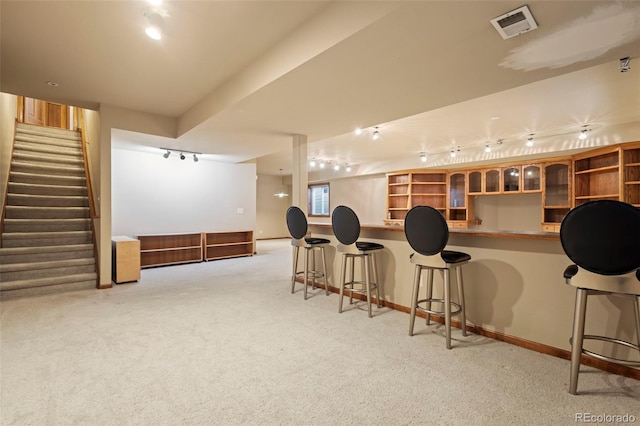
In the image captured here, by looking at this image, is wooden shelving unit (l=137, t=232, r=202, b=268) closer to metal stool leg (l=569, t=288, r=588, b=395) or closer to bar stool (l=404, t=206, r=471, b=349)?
bar stool (l=404, t=206, r=471, b=349)

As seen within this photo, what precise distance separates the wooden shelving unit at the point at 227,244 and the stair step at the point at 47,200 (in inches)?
91.8

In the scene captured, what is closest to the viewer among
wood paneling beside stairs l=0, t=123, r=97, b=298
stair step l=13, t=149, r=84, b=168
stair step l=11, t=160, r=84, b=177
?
Answer: wood paneling beside stairs l=0, t=123, r=97, b=298

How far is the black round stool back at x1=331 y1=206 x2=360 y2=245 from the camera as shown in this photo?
10.6 ft

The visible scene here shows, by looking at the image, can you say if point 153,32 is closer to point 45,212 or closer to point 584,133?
point 45,212

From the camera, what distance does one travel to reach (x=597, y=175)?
4.91 metres

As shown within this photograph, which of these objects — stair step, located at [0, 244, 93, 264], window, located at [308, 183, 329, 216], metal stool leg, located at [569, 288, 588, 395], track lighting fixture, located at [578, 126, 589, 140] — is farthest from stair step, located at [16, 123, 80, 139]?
track lighting fixture, located at [578, 126, 589, 140]

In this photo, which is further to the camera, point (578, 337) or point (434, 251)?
point (434, 251)

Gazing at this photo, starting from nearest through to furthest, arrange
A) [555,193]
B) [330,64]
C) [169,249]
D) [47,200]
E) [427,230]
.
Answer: [330,64]
[427,230]
[47,200]
[555,193]
[169,249]

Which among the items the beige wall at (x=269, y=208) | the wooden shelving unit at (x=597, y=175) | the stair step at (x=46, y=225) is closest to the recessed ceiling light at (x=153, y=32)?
the stair step at (x=46, y=225)

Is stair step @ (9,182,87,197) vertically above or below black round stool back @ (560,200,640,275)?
above

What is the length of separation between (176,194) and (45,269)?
282 cm

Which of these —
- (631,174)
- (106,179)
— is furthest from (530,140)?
(106,179)

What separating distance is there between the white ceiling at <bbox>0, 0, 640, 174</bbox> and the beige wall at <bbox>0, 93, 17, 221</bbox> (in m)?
1.43

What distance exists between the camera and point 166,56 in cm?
290
